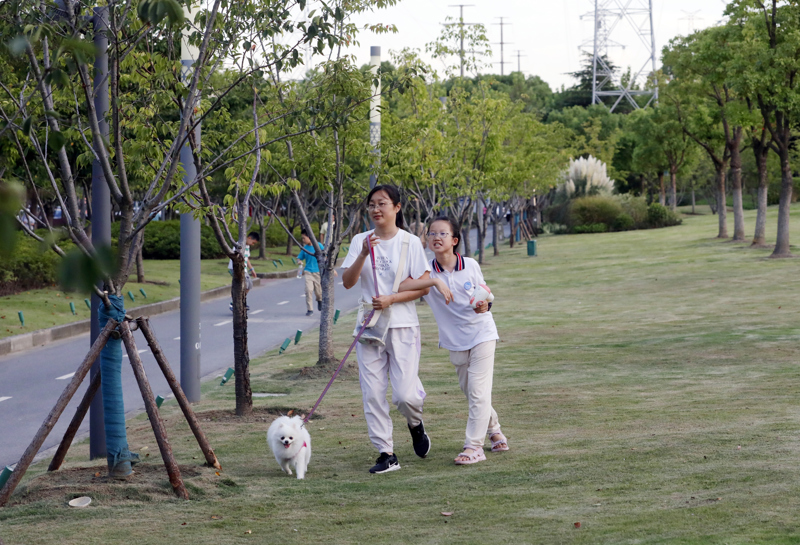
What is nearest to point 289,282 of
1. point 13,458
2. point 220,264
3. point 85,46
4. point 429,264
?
point 220,264

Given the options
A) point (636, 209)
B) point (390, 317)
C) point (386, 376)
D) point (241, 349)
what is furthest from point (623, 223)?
point (390, 317)

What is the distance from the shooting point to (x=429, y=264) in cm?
605

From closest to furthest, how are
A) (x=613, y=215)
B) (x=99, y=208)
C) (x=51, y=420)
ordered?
(x=51, y=420) < (x=99, y=208) < (x=613, y=215)

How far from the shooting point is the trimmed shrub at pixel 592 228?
172 ft

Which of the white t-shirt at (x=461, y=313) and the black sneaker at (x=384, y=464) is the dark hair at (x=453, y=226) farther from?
the black sneaker at (x=384, y=464)

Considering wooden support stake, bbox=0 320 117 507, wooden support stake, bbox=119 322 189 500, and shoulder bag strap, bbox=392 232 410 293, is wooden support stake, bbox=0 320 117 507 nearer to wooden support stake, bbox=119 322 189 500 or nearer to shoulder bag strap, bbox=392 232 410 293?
wooden support stake, bbox=119 322 189 500

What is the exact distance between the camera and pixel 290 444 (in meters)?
5.61

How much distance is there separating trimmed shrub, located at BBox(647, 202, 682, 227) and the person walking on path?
48.9 m

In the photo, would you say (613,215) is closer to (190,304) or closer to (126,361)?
(126,361)

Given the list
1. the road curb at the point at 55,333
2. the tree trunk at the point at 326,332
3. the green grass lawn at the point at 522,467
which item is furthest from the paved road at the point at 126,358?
the tree trunk at the point at 326,332

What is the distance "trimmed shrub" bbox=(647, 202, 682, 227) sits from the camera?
52.5 m

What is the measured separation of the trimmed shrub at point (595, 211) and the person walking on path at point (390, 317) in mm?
48992

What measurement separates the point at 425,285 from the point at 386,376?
65 centimetres

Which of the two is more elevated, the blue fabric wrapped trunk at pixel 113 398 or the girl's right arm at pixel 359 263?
the girl's right arm at pixel 359 263
